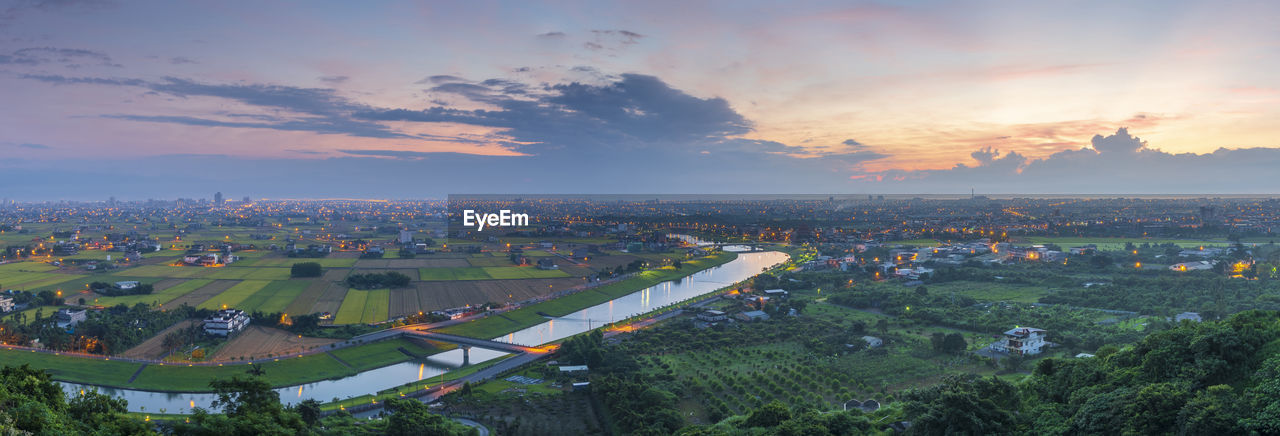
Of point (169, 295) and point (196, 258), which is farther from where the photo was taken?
point (196, 258)

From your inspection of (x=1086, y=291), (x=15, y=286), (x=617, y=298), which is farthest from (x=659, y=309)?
(x=15, y=286)

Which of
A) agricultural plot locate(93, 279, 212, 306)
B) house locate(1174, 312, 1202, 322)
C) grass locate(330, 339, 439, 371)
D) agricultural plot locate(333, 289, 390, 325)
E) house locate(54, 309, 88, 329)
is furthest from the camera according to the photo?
agricultural plot locate(93, 279, 212, 306)

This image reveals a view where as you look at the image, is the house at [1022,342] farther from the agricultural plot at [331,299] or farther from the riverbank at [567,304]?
the agricultural plot at [331,299]

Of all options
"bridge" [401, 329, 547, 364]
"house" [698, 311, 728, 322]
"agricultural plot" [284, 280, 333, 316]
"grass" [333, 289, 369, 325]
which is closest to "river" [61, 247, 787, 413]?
"bridge" [401, 329, 547, 364]

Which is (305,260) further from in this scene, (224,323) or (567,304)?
(567,304)

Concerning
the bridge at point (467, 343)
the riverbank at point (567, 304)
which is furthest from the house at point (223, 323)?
the riverbank at point (567, 304)

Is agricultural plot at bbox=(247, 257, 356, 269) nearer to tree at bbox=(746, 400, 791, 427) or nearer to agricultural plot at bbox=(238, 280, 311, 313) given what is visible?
agricultural plot at bbox=(238, 280, 311, 313)

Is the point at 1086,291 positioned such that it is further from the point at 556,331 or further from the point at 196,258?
the point at 196,258
